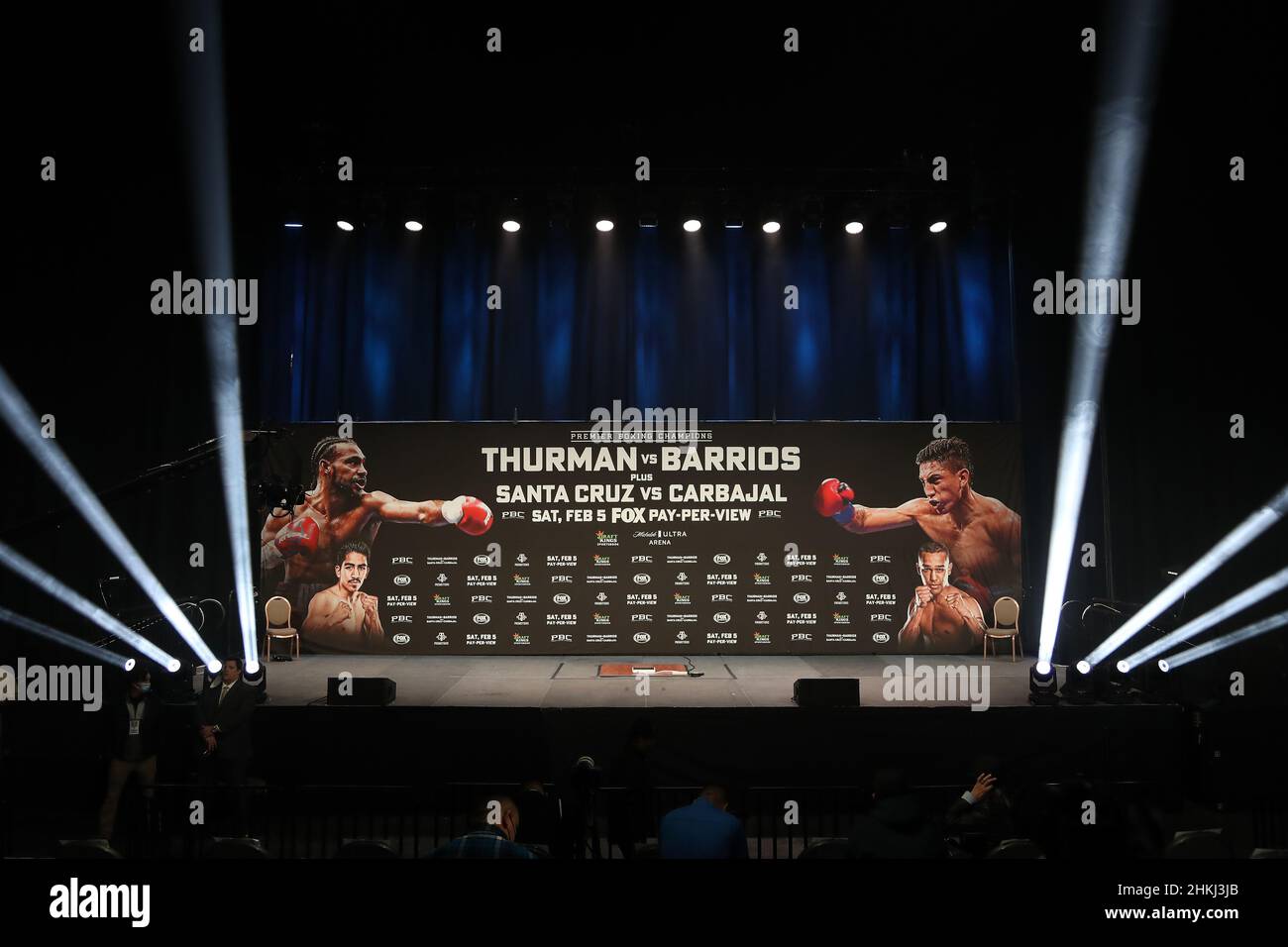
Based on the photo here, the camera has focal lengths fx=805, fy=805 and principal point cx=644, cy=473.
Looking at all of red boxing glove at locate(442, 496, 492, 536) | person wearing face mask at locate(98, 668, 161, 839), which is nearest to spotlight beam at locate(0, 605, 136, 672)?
person wearing face mask at locate(98, 668, 161, 839)

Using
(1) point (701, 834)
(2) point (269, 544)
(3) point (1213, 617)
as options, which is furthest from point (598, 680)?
(3) point (1213, 617)

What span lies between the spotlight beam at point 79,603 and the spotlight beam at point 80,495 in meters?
0.38

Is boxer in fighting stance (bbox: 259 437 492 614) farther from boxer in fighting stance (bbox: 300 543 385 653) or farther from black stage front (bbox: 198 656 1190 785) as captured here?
black stage front (bbox: 198 656 1190 785)

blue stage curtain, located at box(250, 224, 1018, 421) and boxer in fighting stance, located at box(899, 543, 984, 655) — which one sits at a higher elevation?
blue stage curtain, located at box(250, 224, 1018, 421)

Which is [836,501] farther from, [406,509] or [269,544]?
[269,544]

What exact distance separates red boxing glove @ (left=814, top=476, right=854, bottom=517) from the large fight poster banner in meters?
0.02

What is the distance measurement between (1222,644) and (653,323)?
8.45 meters

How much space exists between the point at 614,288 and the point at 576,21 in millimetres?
4845

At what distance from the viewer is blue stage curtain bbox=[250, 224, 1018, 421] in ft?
41.4

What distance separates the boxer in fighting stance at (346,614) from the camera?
1138 cm

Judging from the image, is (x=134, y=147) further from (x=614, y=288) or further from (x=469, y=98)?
(x=614, y=288)

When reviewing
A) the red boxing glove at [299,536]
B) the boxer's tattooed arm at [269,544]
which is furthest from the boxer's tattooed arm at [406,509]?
the boxer's tattooed arm at [269,544]

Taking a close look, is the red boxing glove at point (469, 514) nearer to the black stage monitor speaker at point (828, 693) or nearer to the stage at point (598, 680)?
the stage at point (598, 680)
